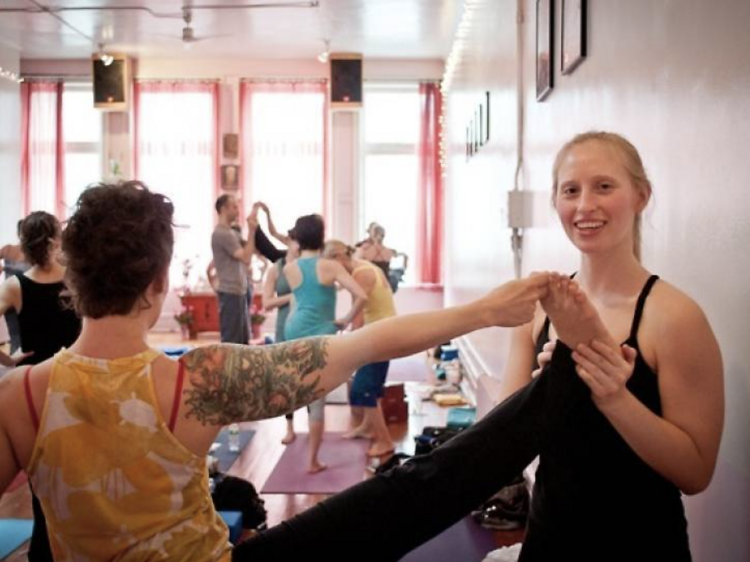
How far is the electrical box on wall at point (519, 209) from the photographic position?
382cm

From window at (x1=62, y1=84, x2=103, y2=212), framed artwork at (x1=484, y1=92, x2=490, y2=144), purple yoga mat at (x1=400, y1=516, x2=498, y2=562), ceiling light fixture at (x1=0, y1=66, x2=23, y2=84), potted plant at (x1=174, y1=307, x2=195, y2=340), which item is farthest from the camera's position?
window at (x1=62, y1=84, x2=103, y2=212)

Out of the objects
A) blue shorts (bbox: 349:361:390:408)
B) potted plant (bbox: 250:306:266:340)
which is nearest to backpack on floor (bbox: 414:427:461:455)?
blue shorts (bbox: 349:361:390:408)

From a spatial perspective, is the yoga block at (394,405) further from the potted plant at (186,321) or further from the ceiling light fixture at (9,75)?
the ceiling light fixture at (9,75)

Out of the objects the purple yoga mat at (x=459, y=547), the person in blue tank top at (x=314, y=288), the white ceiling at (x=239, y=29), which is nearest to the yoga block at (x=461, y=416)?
the person in blue tank top at (x=314, y=288)

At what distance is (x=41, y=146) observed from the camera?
10234 mm

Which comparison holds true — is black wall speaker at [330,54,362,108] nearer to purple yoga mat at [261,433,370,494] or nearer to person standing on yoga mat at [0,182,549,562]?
purple yoga mat at [261,433,370,494]

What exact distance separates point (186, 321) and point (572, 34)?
746 centimetres

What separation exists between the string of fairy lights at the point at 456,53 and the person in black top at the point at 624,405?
447 centimetres

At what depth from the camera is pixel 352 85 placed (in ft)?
31.9

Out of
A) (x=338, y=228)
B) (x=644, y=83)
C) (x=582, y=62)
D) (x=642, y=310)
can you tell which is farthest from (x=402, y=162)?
(x=642, y=310)

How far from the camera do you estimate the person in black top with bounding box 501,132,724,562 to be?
123cm

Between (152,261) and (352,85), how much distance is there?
8.84m

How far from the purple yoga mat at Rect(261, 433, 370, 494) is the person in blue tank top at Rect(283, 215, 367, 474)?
0.11 metres

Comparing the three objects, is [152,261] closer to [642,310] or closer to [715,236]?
[642,310]
